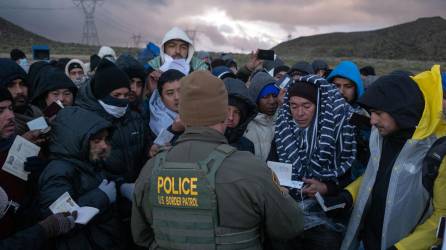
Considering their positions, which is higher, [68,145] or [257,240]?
[68,145]

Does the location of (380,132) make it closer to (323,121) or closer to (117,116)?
(323,121)

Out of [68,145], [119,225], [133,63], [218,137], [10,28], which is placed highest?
[10,28]

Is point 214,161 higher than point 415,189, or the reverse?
point 214,161

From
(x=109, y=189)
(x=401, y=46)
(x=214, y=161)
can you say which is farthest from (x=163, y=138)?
(x=401, y=46)

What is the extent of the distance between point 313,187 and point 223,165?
4.63 ft

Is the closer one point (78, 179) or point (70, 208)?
point (70, 208)

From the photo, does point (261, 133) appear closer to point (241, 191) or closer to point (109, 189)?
point (109, 189)

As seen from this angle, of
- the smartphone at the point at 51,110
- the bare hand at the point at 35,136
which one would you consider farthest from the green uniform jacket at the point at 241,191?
the smartphone at the point at 51,110

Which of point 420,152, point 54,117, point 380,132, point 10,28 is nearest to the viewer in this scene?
point 420,152

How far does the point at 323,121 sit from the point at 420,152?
921mm

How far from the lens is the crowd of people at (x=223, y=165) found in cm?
211

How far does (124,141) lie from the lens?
3.73 meters

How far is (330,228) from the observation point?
10.7 feet

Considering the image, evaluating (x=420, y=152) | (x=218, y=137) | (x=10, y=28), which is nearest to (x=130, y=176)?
(x=218, y=137)
